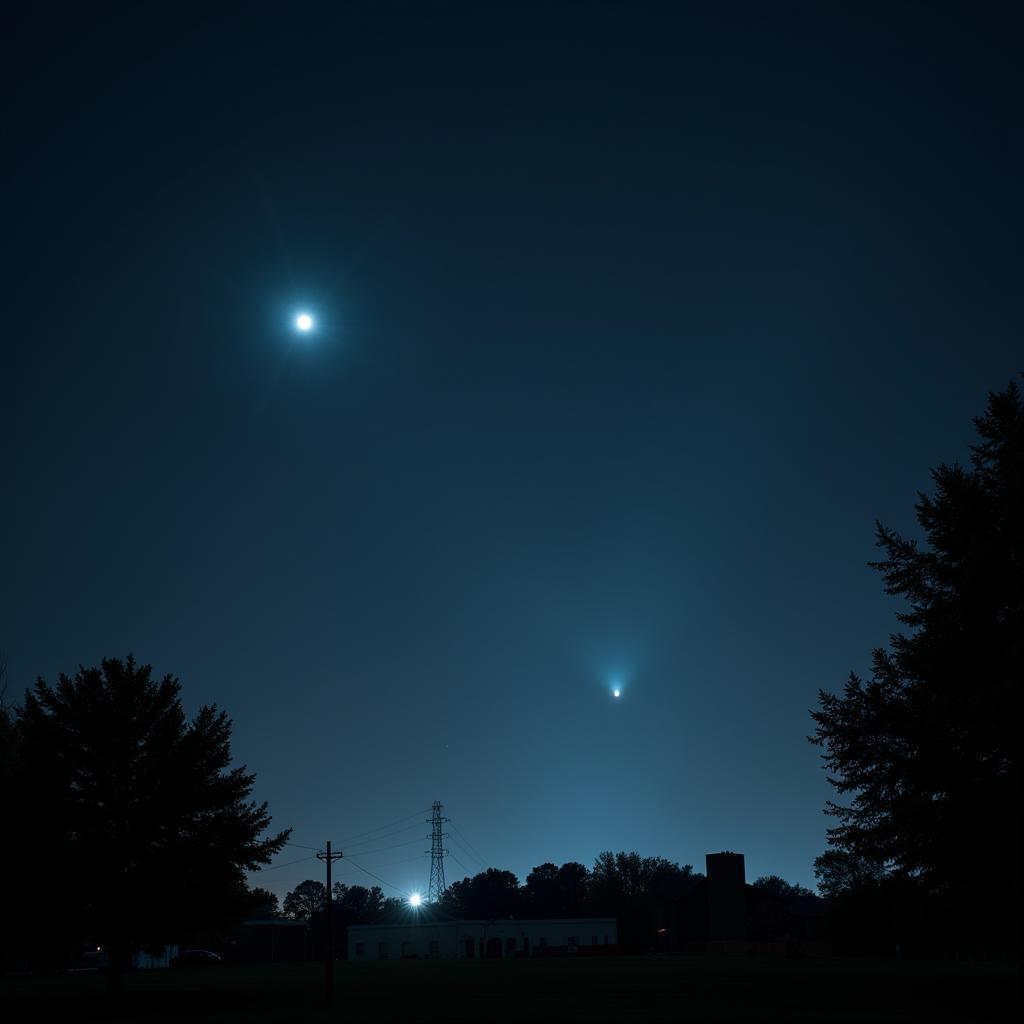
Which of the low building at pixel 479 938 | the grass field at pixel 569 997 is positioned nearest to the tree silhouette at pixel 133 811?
the grass field at pixel 569 997

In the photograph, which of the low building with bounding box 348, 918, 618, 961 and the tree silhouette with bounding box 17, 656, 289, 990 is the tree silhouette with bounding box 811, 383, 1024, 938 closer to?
the tree silhouette with bounding box 17, 656, 289, 990

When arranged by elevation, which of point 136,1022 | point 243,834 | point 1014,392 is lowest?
point 136,1022

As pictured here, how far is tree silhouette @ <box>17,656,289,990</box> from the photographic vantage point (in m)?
46.1

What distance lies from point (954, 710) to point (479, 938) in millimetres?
103890

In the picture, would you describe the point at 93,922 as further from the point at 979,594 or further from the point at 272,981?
the point at 979,594

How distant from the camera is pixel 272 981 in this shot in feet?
204

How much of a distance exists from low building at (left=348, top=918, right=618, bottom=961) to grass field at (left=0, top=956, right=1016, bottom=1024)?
6837 cm

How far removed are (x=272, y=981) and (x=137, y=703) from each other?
22.6 meters

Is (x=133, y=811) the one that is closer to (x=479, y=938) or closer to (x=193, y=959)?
(x=193, y=959)

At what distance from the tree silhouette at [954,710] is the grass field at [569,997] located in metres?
4.66

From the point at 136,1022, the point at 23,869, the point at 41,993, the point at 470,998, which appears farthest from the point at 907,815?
the point at 41,993

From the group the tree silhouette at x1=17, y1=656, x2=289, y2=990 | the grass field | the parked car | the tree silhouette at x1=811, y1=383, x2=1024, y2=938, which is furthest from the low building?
the tree silhouette at x1=811, y1=383, x2=1024, y2=938

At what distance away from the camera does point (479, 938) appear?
127 m

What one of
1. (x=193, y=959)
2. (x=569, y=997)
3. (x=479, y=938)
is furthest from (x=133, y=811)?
(x=479, y=938)
